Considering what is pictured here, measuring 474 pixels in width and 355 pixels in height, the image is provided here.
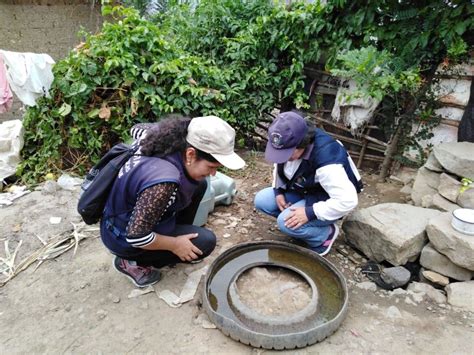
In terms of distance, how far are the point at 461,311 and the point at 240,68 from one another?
3.72 metres

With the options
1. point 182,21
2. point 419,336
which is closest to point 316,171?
point 419,336

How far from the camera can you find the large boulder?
8.63 feet

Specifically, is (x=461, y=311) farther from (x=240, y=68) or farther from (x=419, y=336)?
(x=240, y=68)

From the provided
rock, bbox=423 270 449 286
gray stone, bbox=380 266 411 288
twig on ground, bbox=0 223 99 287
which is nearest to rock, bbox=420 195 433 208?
rock, bbox=423 270 449 286

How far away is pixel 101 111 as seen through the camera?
384 cm

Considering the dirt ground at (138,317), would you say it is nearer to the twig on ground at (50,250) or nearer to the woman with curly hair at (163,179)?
the twig on ground at (50,250)

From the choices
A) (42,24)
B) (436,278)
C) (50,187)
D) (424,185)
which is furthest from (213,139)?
(42,24)

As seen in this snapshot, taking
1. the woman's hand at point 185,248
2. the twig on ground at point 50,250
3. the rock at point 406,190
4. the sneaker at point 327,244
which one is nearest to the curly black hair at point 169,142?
the woman's hand at point 185,248

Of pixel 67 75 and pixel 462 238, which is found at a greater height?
pixel 67 75

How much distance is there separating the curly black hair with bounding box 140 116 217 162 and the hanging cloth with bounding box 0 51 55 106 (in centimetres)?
254

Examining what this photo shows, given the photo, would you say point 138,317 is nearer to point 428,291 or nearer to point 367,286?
point 367,286

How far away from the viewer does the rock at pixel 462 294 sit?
2385 millimetres

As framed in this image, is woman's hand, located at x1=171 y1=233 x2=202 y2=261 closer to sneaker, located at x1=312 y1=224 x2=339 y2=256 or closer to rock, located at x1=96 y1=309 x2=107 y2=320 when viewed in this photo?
rock, located at x1=96 y1=309 x2=107 y2=320

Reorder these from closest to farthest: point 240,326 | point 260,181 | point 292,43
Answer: point 240,326 < point 260,181 < point 292,43
